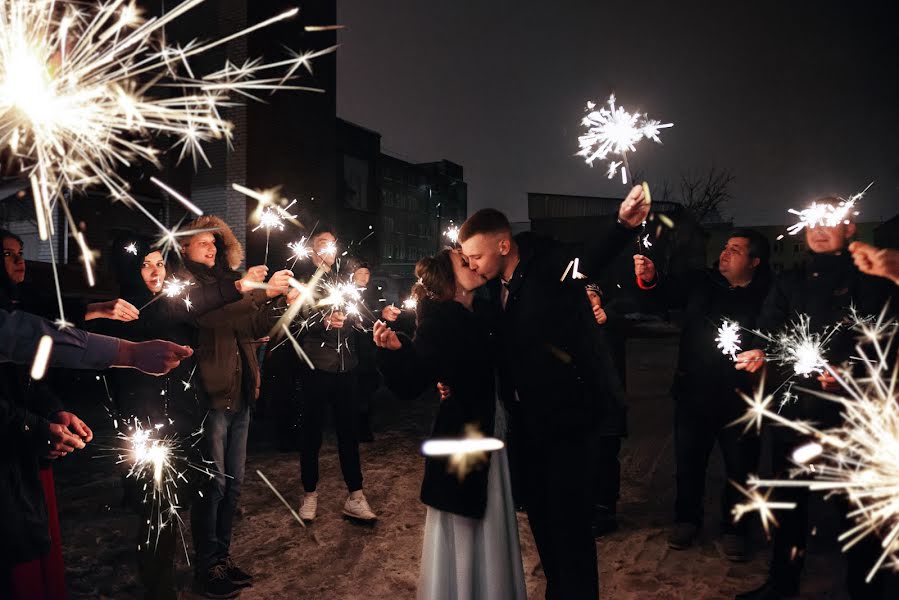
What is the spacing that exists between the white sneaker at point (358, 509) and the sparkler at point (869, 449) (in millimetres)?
3180

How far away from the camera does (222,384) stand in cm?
358

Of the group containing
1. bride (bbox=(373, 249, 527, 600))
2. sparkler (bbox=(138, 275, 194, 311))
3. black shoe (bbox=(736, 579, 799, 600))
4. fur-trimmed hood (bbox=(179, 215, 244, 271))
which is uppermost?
fur-trimmed hood (bbox=(179, 215, 244, 271))

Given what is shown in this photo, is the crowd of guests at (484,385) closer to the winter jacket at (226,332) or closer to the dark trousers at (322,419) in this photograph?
the winter jacket at (226,332)

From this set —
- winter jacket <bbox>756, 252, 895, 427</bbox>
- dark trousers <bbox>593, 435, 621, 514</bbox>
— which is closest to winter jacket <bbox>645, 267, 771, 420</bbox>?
winter jacket <bbox>756, 252, 895, 427</bbox>

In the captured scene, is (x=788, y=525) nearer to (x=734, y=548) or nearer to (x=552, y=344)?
→ (x=734, y=548)

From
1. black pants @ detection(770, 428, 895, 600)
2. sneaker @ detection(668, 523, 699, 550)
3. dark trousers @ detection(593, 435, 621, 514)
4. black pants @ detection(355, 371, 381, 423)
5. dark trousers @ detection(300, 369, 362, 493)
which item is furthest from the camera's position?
black pants @ detection(355, 371, 381, 423)

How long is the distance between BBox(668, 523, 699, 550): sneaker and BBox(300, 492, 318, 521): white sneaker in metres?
2.99

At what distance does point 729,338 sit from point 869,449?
4.77 ft

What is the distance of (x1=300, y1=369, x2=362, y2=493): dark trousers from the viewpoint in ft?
15.5

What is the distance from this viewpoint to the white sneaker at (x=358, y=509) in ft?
15.6

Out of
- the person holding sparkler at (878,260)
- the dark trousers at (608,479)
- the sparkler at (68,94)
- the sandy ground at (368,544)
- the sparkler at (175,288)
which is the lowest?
the sandy ground at (368,544)

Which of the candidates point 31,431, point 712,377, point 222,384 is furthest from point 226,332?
point 712,377

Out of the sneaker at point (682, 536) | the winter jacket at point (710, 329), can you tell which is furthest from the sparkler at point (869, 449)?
the sneaker at point (682, 536)

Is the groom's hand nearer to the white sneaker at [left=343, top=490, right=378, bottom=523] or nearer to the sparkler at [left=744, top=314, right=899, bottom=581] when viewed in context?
the sparkler at [left=744, top=314, right=899, bottom=581]
